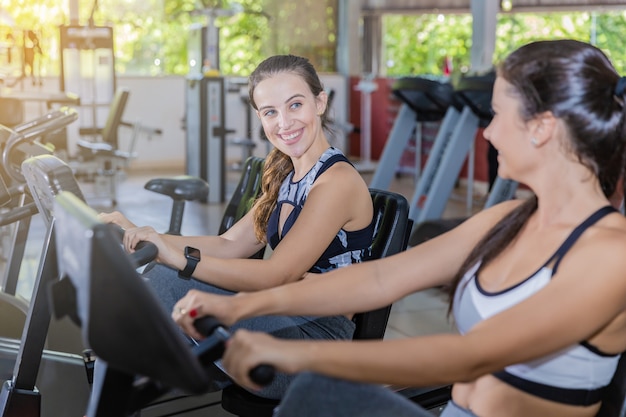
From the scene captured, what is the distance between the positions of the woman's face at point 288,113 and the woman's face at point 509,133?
81cm

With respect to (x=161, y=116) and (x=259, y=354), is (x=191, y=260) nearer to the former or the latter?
(x=259, y=354)

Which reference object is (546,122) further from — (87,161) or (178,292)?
(87,161)

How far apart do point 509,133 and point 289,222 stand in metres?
0.85

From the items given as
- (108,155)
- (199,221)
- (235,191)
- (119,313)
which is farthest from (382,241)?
(108,155)

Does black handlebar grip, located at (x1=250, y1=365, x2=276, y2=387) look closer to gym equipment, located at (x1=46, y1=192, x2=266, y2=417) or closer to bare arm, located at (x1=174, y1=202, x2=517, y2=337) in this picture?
gym equipment, located at (x1=46, y1=192, x2=266, y2=417)

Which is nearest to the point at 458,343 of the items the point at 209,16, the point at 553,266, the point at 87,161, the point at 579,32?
the point at 553,266

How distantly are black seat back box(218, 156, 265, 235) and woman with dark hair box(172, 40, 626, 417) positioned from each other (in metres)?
1.06

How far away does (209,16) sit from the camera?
751 centimetres

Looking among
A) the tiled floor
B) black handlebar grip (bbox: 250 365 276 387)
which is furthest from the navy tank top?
the tiled floor

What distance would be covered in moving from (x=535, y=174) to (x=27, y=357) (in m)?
1.19

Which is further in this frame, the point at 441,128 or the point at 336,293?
the point at 441,128

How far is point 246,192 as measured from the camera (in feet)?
8.31

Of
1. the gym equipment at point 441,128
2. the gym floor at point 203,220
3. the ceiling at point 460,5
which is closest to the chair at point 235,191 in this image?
the gym floor at point 203,220

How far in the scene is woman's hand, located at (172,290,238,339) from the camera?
128 cm
